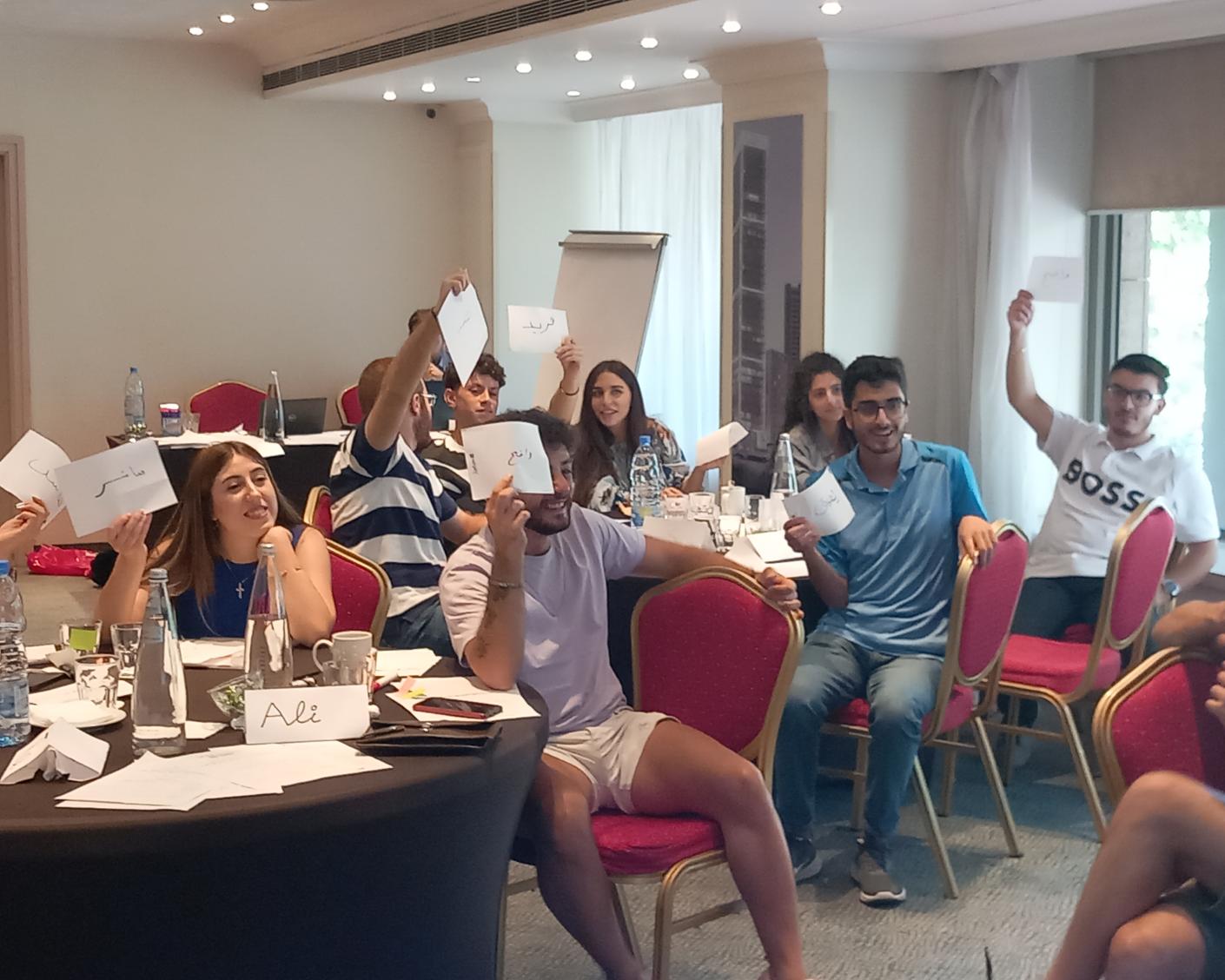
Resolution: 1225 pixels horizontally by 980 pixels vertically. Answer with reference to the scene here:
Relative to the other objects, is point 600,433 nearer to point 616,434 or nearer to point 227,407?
point 616,434

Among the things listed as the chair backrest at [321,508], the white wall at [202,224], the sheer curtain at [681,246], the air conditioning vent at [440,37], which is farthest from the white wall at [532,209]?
the chair backrest at [321,508]

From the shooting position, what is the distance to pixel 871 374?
361 cm

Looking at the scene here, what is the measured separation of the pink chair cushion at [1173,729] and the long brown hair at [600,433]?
7.82ft

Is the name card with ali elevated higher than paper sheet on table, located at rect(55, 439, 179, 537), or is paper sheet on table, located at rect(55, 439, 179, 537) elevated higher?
paper sheet on table, located at rect(55, 439, 179, 537)

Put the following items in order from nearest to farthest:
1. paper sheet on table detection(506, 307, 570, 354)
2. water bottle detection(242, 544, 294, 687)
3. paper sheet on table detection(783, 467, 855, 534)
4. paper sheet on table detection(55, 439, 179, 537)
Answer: water bottle detection(242, 544, 294, 687), paper sheet on table detection(55, 439, 179, 537), paper sheet on table detection(783, 467, 855, 534), paper sheet on table detection(506, 307, 570, 354)

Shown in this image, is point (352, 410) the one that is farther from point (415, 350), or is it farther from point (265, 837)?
point (265, 837)

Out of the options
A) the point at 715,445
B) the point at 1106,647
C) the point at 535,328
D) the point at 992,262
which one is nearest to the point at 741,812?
the point at 1106,647

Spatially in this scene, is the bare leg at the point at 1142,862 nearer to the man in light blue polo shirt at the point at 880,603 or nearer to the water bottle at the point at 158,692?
the man in light blue polo shirt at the point at 880,603

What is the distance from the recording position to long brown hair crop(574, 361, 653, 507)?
462 cm

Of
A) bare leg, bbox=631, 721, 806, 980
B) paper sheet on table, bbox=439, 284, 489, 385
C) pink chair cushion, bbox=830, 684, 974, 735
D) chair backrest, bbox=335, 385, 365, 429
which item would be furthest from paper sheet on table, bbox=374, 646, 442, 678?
chair backrest, bbox=335, 385, 365, 429

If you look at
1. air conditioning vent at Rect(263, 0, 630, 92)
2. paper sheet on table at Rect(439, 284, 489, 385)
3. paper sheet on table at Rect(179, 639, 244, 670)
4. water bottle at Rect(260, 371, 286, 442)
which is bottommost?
paper sheet on table at Rect(179, 639, 244, 670)

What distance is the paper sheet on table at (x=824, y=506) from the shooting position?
3.27 m

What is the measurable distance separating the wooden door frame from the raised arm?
5.19m

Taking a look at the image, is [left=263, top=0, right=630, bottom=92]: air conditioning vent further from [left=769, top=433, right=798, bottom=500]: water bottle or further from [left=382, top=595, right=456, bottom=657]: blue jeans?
[left=382, top=595, right=456, bottom=657]: blue jeans
